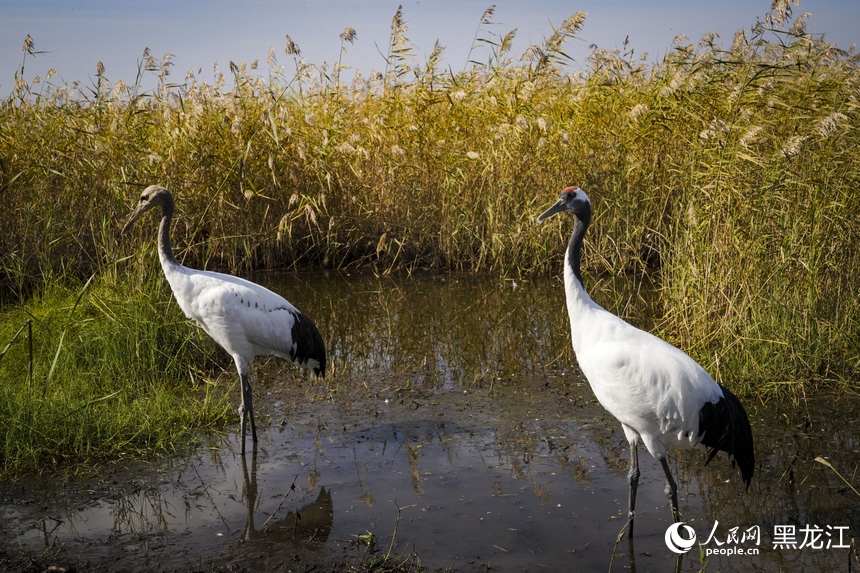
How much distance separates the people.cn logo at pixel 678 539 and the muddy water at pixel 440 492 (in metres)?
0.03

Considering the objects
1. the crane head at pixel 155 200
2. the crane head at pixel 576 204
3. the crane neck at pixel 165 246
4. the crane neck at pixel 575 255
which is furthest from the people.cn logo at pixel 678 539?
the crane head at pixel 155 200

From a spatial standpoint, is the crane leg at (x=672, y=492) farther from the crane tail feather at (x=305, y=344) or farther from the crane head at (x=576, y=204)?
the crane tail feather at (x=305, y=344)

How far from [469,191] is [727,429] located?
6001 mm

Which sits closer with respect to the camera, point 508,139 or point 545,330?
point 545,330

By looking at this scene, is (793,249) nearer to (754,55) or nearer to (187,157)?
(754,55)

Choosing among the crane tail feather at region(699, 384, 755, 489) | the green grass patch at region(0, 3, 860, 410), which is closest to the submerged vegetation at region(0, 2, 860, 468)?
the green grass patch at region(0, 3, 860, 410)

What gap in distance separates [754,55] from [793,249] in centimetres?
159

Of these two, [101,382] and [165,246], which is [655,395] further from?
[101,382]

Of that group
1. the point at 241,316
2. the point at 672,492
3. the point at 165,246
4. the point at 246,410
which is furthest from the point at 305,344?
the point at 672,492

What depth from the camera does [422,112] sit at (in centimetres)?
992

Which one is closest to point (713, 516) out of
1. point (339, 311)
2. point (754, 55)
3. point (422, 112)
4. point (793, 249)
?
point (793, 249)

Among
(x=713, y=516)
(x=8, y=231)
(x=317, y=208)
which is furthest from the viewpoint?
(x=317, y=208)

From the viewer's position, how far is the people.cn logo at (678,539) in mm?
3729

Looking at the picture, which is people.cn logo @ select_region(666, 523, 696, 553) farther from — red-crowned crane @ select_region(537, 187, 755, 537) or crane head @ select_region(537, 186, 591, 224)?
crane head @ select_region(537, 186, 591, 224)
